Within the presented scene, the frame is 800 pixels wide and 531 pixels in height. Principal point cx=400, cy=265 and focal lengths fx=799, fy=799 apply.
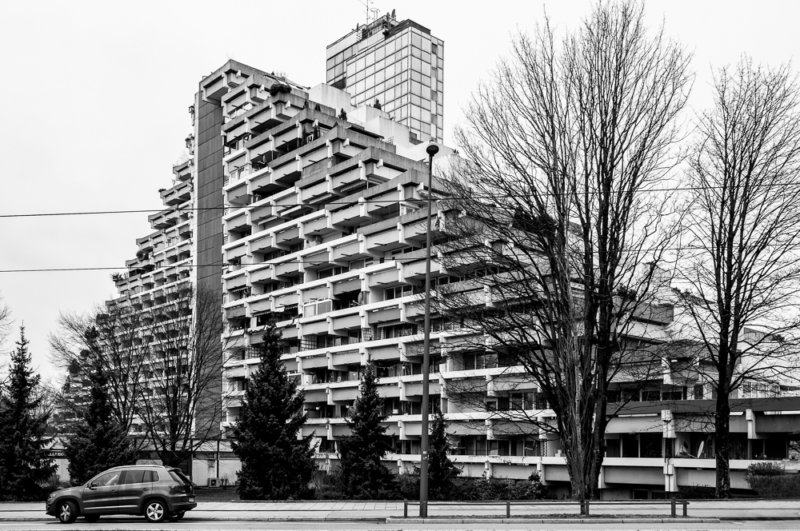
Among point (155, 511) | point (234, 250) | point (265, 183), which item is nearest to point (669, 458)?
point (155, 511)

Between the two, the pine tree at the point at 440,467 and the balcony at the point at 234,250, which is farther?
the balcony at the point at 234,250

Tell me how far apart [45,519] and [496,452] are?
3550cm

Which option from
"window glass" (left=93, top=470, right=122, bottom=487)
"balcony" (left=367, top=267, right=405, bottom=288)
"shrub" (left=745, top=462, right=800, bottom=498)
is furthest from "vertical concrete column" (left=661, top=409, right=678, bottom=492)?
"window glass" (left=93, top=470, right=122, bottom=487)

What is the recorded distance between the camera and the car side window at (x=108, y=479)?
22.8m

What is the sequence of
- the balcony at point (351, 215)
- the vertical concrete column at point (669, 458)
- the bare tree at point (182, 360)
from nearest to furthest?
1. the vertical concrete column at point (669, 458)
2. the bare tree at point (182, 360)
3. the balcony at point (351, 215)

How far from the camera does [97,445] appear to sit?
38.7 meters

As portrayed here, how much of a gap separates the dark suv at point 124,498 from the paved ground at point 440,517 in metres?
0.41

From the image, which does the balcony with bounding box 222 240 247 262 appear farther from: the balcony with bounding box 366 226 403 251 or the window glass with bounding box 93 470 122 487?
the window glass with bounding box 93 470 122 487

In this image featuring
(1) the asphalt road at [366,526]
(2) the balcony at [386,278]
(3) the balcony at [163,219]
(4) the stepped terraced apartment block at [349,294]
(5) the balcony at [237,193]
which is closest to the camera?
(1) the asphalt road at [366,526]

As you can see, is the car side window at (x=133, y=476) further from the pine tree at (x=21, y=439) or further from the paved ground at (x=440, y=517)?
Answer: the pine tree at (x=21, y=439)

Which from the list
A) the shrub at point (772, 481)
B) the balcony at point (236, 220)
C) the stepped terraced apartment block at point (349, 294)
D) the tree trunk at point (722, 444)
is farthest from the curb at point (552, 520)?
the balcony at point (236, 220)

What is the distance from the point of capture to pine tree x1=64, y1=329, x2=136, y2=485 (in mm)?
37938

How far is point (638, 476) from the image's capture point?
150 feet

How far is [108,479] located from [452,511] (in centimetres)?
1041
